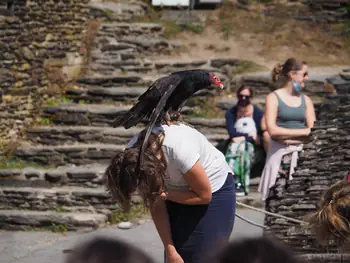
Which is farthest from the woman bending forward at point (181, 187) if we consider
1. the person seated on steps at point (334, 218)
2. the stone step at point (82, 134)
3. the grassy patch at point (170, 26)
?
the grassy patch at point (170, 26)

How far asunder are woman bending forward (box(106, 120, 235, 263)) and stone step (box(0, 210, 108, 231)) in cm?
467

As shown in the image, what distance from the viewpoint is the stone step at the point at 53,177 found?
9891 millimetres

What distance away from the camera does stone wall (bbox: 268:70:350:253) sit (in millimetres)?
6191

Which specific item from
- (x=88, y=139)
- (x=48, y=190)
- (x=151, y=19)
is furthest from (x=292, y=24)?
(x=48, y=190)

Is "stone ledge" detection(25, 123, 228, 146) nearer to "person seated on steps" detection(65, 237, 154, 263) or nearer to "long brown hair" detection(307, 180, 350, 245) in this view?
"long brown hair" detection(307, 180, 350, 245)

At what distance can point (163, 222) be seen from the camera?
A: 14.7ft

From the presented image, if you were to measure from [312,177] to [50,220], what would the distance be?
129 inches

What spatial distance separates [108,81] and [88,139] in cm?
157

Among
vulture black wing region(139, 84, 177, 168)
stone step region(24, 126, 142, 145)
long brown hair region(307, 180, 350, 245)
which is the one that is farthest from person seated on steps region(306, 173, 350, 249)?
stone step region(24, 126, 142, 145)

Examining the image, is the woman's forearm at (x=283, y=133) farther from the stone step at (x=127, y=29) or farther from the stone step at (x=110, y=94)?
Answer: the stone step at (x=127, y=29)

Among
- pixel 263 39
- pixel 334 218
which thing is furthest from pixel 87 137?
pixel 334 218

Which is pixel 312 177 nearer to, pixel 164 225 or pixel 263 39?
pixel 164 225

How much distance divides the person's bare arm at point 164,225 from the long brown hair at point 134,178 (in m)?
0.21

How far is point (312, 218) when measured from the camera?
4.12 m
